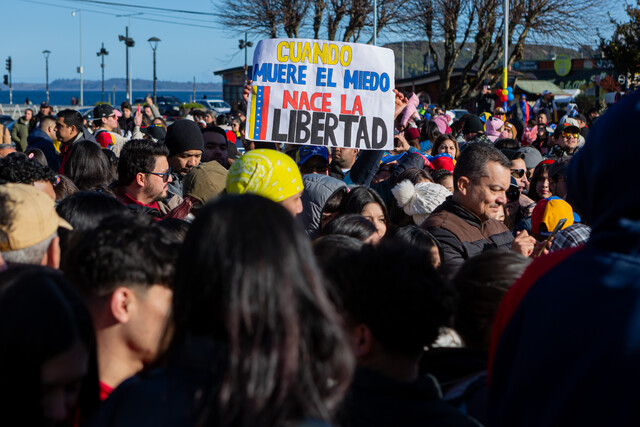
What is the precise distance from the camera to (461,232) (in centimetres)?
464

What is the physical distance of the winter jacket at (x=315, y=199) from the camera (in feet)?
16.9

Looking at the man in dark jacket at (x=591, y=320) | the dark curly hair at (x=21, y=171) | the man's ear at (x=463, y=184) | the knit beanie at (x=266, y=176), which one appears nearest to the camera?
the man in dark jacket at (x=591, y=320)

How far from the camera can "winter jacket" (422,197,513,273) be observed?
4.53 meters

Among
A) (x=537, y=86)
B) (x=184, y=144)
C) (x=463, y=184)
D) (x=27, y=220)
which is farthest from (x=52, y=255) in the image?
(x=537, y=86)

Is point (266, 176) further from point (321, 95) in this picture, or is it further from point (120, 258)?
point (321, 95)

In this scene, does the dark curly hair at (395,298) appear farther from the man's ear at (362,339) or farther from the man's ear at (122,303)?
the man's ear at (122,303)

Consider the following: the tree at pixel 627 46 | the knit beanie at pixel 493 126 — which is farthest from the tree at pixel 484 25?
the knit beanie at pixel 493 126

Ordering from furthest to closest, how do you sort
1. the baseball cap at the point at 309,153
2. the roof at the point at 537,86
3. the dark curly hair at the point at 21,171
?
the roof at the point at 537,86, the baseball cap at the point at 309,153, the dark curly hair at the point at 21,171

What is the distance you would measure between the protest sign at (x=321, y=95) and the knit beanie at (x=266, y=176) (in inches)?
71.8

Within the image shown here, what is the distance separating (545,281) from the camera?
5.60 feet

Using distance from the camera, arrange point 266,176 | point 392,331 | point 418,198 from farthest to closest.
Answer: point 418,198 → point 266,176 → point 392,331

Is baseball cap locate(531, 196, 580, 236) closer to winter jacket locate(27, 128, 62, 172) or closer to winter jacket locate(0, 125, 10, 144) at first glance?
winter jacket locate(27, 128, 62, 172)

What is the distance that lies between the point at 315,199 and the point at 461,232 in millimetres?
1088

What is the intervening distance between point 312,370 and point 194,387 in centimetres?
23
